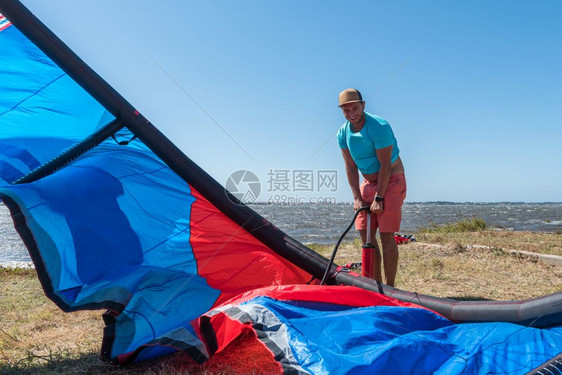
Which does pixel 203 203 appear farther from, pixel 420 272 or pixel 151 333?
pixel 420 272

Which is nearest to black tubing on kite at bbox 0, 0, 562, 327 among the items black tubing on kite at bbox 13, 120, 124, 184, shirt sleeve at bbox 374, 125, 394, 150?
black tubing on kite at bbox 13, 120, 124, 184

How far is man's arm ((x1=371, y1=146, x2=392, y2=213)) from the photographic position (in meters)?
3.51

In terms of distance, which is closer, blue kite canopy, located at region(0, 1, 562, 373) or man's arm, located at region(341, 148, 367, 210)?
blue kite canopy, located at region(0, 1, 562, 373)

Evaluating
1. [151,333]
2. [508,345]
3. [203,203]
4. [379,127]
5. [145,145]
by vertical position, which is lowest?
[151,333]

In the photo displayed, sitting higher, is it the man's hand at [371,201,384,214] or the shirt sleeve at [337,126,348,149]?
the shirt sleeve at [337,126,348,149]

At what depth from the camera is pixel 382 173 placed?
11.6 ft

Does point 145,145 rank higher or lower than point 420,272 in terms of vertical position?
higher

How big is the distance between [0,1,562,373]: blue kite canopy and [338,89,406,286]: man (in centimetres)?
59

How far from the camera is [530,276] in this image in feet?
14.6

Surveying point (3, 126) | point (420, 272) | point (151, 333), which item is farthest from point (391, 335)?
point (3, 126)

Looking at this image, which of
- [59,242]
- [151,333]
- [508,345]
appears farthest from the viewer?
[59,242]

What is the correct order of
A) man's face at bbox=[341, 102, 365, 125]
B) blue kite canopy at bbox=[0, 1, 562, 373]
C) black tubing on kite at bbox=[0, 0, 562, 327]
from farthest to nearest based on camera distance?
man's face at bbox=[341, 102, 365, 125]
black tubing on kite at bbox=[0, 0, 562, 327]
blue kite canopy at bbox=[0, 1, 562, 373]

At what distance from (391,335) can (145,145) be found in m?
2.56

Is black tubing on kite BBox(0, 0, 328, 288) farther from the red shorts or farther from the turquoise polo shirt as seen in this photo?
the turquoise polo shirt
